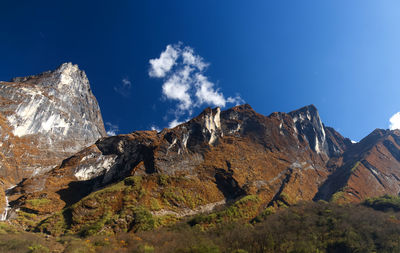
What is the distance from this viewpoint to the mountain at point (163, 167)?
39625 millimetres

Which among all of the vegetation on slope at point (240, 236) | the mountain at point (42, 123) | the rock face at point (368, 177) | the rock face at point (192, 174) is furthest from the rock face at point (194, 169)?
the mountain at point (42, 123)

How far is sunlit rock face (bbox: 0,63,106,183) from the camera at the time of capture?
65.7 metres

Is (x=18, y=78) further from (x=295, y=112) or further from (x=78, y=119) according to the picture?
(x=295, y=112)

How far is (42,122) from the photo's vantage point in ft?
269

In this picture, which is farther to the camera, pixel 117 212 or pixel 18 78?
pixel 18 78

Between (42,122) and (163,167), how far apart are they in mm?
61696

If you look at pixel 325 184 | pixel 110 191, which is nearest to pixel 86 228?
pixel 110 191

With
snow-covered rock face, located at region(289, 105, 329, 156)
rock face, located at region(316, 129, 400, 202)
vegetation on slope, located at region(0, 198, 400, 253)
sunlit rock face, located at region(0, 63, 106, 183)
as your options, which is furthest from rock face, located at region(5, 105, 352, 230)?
sunlit rock face, located at region(0, 63, 106, 183)

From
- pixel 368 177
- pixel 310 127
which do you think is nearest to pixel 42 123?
pixel 310 127

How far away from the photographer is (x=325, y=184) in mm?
74688

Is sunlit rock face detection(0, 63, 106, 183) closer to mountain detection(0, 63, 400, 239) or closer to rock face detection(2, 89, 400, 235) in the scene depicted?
mountain detection(0, 63, 400, 239)

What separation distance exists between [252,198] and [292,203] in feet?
42.6

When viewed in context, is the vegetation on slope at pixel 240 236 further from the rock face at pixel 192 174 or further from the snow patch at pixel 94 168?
the snow patch at pixel 94 168

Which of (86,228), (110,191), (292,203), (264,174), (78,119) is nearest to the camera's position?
(86,228)
